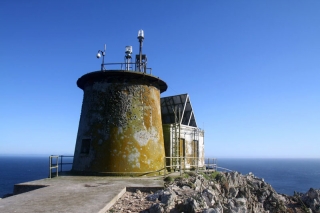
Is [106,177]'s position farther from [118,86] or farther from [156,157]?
[118,86]

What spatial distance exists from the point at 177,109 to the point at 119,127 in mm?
9096

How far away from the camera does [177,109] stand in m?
Answer: 22.3

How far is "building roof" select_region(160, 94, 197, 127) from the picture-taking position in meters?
22.2

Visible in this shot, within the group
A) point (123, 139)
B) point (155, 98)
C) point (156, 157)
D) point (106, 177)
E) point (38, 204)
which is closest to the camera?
point (38, 204)

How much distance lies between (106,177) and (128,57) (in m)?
7.55

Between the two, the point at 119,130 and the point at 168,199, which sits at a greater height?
the point at 119,130

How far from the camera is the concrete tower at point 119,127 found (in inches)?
539

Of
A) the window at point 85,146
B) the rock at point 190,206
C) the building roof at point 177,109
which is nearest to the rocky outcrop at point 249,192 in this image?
the rock at point 190,206

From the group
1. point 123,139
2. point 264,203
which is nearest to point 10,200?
point 123,139

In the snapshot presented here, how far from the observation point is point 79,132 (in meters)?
15.6

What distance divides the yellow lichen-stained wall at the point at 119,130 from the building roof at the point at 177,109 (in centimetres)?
691

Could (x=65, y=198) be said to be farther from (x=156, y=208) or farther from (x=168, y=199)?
(x=168, y=199)

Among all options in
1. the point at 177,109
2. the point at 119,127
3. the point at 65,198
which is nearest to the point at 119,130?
the point at 119,127

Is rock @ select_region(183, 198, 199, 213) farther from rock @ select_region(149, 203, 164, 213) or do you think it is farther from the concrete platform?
the concrete platform
